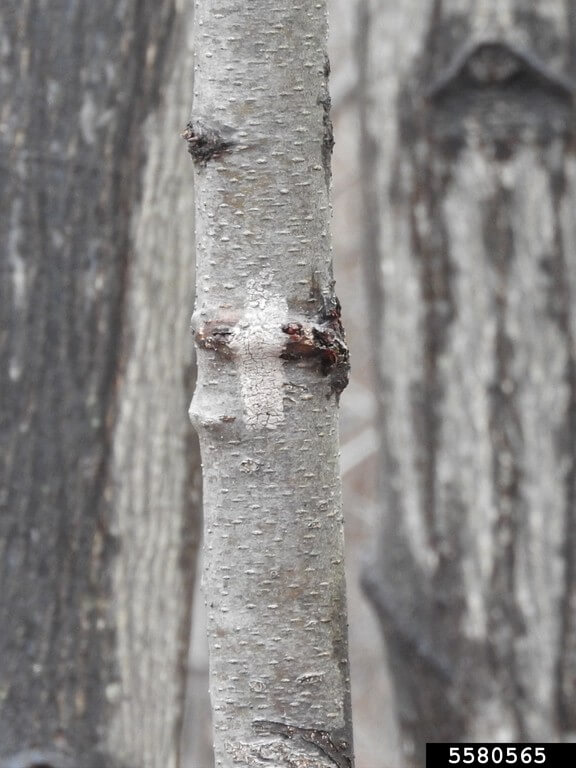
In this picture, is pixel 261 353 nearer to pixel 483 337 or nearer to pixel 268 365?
pixel 268 365

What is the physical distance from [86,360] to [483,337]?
111 cm

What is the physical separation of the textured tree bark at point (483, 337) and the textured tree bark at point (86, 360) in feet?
2.88

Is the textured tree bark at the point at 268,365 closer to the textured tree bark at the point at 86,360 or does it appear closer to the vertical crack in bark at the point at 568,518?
the textured tree bark at the point at 86,360

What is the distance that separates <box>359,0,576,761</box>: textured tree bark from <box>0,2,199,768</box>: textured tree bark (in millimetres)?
877

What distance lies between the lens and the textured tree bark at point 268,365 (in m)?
0.87

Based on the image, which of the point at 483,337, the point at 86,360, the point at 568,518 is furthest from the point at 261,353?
the point at 568,518

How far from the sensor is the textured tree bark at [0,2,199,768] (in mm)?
1565

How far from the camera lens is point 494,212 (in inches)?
92.5

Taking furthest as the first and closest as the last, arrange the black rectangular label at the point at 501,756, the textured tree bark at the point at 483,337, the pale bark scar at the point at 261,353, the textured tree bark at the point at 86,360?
1. the textured tree bark at the point at 483,337
2. the black rectangular label at the point at 501,756
3. the textured tree bark at the point at 86,360
4. the pale bark scar at the point at 261,353

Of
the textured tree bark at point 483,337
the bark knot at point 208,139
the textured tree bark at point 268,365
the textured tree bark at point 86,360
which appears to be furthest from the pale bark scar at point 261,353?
the textured tree bark at point 483,337

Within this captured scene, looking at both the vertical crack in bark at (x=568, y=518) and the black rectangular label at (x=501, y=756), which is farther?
the vertical crack in bark at (x=568, y=518)

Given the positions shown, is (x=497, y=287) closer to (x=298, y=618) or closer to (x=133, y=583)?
(x=133, y=583)

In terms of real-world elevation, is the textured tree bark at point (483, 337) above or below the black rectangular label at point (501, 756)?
above

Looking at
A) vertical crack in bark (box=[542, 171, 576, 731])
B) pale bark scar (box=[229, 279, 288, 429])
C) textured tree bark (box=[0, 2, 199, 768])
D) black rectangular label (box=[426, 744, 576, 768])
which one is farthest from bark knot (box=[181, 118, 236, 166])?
vertical crack in bark (box=[542, 171, 576, 731])
